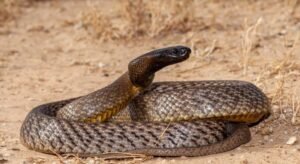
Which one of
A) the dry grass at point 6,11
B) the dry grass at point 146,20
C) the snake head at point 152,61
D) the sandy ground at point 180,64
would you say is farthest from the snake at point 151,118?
the dry grass at point 6,11

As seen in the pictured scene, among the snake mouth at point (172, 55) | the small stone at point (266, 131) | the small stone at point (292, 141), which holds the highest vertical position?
the snake mouth at point (172, 55)

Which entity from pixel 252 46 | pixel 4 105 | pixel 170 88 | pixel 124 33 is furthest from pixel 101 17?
pixel 170 88

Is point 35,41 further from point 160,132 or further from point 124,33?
point 160,132

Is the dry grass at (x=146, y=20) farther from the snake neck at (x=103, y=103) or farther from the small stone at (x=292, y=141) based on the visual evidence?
the small stone at (x=292, y=141)

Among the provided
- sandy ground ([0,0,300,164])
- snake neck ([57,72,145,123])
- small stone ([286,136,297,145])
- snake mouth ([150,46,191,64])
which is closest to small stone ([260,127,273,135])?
sandy ground ([0,0,300,164])

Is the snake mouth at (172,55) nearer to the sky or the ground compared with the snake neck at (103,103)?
nearer to the sky

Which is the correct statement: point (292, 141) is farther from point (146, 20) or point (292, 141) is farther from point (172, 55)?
point (146, 20)

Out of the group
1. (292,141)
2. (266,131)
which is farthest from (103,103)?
(292,141)
